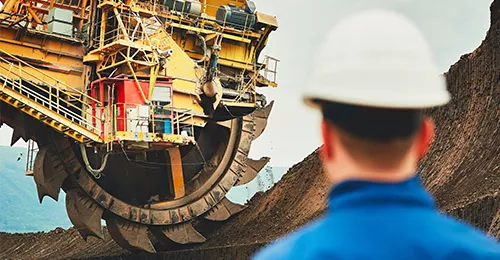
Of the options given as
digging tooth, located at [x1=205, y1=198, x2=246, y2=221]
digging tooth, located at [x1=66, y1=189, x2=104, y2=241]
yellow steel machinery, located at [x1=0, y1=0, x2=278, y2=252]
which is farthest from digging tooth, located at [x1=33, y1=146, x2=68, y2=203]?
digging tooth, located at [x1=205, y1=198, x2=246, y2=221]

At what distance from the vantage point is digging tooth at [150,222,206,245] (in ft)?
76.0

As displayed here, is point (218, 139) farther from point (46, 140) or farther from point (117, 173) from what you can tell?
point (46, 140)

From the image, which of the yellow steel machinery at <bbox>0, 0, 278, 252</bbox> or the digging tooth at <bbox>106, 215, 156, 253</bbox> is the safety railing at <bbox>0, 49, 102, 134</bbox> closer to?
the yellow steel machinery at <bbox>0, 0, 278, 252</bbox>

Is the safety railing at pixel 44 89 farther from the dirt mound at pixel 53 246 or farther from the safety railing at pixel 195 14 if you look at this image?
the dirt mound at pixel 53 246

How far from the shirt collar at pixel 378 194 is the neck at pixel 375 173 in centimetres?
1

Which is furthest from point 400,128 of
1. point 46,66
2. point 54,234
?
point 54,234

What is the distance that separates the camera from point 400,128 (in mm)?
2125

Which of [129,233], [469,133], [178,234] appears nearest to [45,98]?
[129,233]

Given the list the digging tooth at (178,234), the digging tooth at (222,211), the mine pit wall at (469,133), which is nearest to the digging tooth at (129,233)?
the digging tooth at (178,234)

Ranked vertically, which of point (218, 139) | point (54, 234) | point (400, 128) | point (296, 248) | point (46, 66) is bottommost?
point (54, 234)

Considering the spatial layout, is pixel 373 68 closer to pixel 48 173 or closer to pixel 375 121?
pixel 375 121

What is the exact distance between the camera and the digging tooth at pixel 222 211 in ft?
79.1

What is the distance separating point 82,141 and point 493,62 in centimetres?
836

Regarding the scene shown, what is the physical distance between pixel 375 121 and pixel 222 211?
22.4 meters
